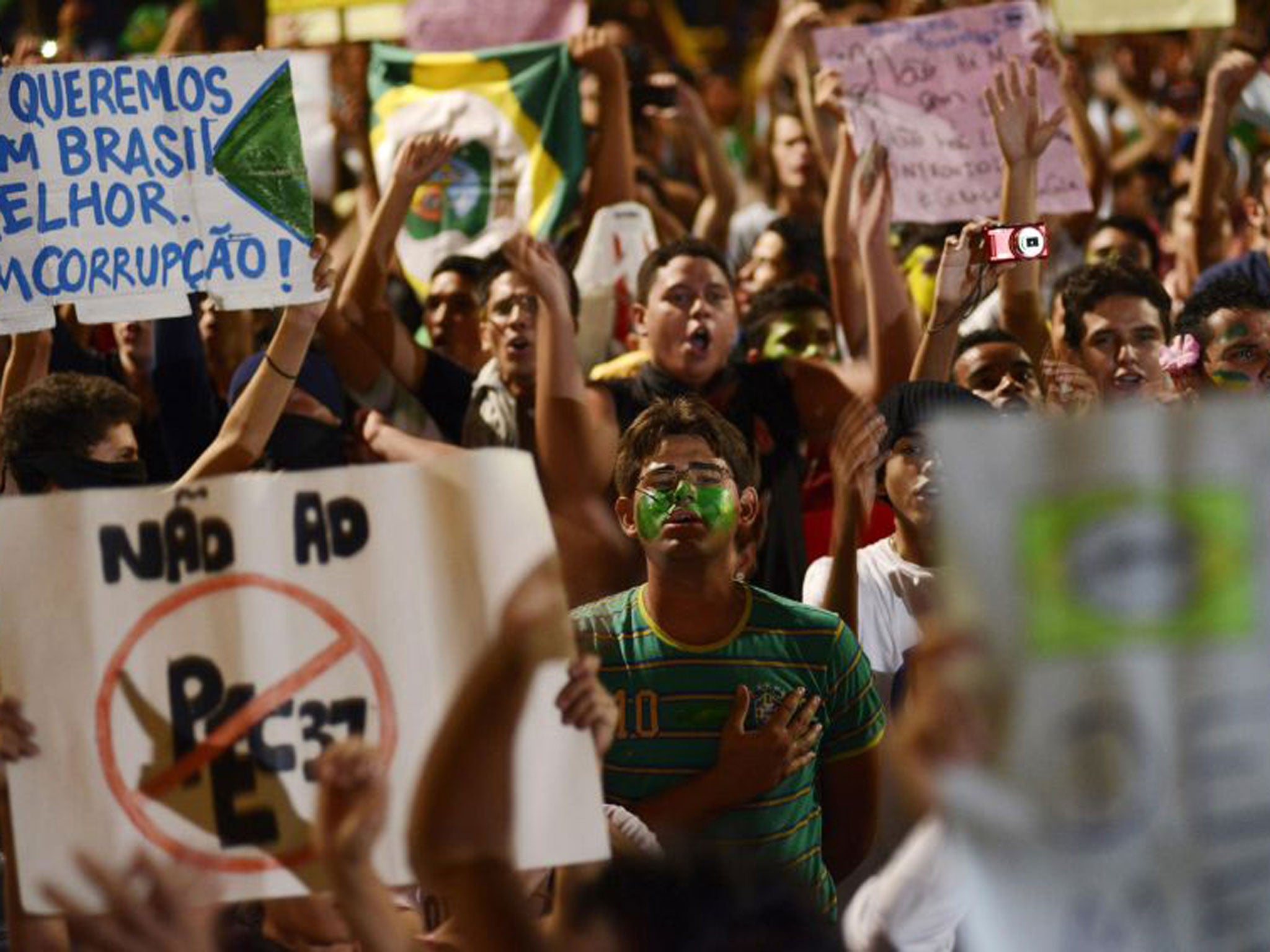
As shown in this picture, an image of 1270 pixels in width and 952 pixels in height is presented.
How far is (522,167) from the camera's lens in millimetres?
6824

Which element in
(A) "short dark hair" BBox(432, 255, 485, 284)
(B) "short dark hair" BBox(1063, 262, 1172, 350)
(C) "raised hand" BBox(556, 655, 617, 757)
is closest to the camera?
(C) "raised hand" BBox(556, 655, 617, 757)

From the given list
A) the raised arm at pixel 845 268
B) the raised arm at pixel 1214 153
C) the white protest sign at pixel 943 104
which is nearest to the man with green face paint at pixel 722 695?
the raised arm at pixel 845 268

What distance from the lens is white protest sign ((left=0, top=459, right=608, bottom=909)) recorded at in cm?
291

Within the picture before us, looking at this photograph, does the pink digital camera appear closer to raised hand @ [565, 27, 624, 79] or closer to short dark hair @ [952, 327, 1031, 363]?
short dark hair @ [952, 327, 1031, 363]

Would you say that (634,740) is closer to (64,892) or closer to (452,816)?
(452,816)

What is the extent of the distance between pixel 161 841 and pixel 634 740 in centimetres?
98

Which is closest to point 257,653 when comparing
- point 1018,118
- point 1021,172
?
point 1021,172

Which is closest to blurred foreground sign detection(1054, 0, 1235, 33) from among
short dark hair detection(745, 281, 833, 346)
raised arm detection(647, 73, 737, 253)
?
raised arm detection(647, 73, 737, 253)

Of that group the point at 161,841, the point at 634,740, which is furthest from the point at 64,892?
the point at 634,740

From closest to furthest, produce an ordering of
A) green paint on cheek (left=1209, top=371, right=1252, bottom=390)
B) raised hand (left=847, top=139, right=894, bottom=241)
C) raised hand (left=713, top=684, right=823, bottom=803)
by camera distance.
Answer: raised hand (left=713, top=684, right=823, bottom=803) < green paint on cheek (left=1209, top=371, right=1252, bottom=390) < raised hand (left=847, top=139, right=894, bottom=241)

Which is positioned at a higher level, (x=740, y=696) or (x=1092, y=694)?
(x=1092, y=694)

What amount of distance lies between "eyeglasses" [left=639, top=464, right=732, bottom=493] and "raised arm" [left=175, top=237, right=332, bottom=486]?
2.42ft

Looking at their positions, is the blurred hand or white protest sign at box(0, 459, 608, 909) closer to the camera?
white protest sign at box(0, 459, 608, 909)

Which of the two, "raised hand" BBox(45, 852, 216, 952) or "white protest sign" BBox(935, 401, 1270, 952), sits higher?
"white protest sign" BBox(935, 401, 1270, 952)
